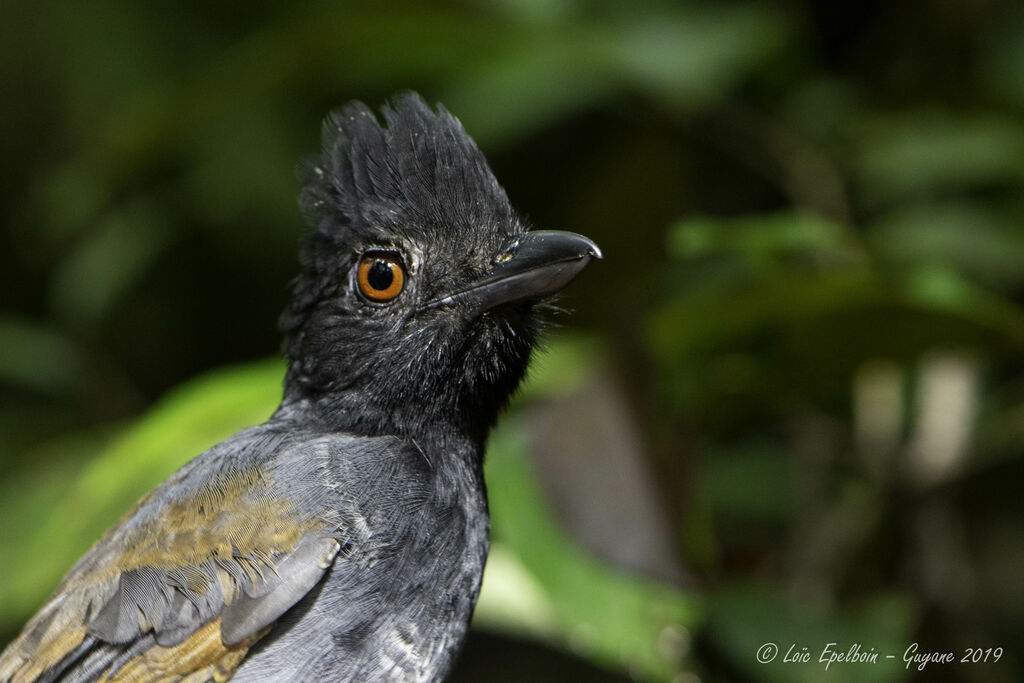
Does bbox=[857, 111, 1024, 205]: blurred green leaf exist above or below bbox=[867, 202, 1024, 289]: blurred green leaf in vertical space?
above

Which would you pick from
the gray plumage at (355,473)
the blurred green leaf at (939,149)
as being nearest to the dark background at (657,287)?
the blurred green leaf at (939,149)

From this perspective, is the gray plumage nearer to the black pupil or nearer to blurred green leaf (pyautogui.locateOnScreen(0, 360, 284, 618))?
the black pupil

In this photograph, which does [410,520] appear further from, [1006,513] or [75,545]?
[1006,513]

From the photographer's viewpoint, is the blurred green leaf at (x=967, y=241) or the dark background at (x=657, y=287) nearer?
the dark background at (x=657, y=287)

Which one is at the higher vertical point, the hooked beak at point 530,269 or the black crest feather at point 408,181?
the black crest feather at point 408,181

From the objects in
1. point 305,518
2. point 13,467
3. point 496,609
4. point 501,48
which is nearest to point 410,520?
point 305,518

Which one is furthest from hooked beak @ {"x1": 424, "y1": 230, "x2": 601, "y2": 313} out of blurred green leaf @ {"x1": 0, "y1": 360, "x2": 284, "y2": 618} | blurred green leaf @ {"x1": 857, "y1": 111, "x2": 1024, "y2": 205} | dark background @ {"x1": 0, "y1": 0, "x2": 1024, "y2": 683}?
blurred green leaf @ {"x1": 857, "y1": 111, "x2": 1024, "y2": 205}

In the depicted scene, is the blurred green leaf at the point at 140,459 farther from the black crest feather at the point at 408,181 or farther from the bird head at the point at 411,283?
the black crest feather at the point at 408,181
